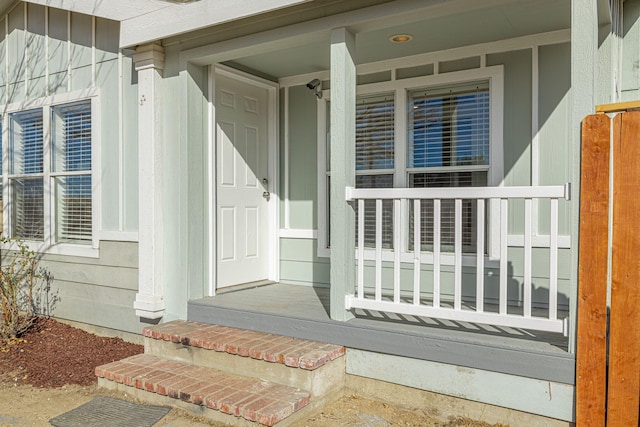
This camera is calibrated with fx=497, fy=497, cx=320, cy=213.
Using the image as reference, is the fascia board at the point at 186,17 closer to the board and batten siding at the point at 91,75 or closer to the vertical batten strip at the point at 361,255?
the board and batten siding at the point at 91,75

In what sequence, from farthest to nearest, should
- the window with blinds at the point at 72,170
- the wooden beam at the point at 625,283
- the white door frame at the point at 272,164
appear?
the window with blinds at the point at 72,170 < the white door frame at the point at 272,164 < the wooden beam at the point at 625,283

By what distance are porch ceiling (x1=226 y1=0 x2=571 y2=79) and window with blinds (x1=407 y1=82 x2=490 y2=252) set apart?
43 cm

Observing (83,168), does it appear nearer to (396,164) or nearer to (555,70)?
(396,164)

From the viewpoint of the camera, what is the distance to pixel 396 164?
15.1 ft

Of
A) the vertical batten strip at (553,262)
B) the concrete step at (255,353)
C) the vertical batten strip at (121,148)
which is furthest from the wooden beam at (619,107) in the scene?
the vertical batten strip at (121,148)

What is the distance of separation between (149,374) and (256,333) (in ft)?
2.64

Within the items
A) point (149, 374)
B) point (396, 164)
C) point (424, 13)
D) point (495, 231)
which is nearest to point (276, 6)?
point (424, 13)

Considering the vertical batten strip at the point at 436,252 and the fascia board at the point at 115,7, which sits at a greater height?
the fascia board at the point at 115,7

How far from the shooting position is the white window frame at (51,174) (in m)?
Result: 4.94

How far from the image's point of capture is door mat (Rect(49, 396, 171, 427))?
10.2ft

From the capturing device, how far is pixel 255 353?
3357 mm

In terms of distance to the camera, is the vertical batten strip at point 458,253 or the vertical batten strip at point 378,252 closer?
the vertical batten strip at point 458,253

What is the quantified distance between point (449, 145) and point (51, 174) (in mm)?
4167

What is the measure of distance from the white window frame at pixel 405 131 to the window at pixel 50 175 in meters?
2.32
